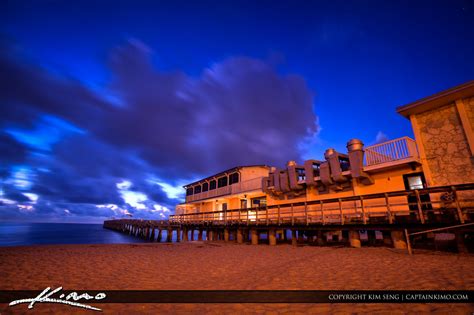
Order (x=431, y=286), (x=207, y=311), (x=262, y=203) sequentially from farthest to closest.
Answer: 1. (x=262, y=203)
2. (x=431, y=286)
3. (x=207, y=311)

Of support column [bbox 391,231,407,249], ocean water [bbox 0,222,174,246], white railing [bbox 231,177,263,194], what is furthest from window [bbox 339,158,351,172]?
ocean water [bbox 0,222,174,246]

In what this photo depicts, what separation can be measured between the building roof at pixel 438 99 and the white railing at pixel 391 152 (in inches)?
63.4

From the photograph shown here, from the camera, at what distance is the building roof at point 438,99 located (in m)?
10.4

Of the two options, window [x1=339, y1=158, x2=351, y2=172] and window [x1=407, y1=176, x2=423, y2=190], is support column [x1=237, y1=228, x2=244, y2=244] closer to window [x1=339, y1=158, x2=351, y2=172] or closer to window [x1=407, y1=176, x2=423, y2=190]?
window [x1=339, y1=158, x2=351, y2=172]

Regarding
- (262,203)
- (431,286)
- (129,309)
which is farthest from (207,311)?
(262,203)

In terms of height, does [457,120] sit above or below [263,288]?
above

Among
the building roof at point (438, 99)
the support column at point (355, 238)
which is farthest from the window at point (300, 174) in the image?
the building roof at point (438, 99)

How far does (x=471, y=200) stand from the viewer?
9133 mm

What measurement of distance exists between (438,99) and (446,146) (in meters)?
2.41

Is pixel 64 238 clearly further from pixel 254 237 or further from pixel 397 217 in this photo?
pixel 397 217

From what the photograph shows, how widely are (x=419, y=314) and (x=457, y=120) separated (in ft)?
39.0

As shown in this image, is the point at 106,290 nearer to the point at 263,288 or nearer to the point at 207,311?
the point at 207,311

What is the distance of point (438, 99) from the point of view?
1127 cm

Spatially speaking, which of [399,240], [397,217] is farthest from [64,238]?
[397,217]
